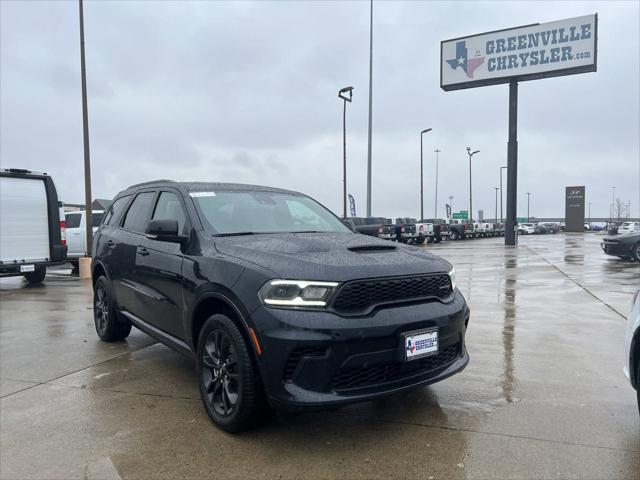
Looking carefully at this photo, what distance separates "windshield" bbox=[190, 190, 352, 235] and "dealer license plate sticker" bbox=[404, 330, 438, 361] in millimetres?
1526

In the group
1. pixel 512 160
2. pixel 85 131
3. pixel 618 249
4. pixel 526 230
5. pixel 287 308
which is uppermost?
pixel 512 160

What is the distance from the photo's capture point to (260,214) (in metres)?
4.29

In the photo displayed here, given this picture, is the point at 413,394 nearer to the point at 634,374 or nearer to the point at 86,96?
the point at 634,374

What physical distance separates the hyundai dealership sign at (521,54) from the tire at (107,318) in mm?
32762

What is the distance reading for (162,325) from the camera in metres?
4.30

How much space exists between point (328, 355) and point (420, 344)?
0.65 meters

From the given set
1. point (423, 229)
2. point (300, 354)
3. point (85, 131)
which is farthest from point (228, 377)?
point (423, 229)

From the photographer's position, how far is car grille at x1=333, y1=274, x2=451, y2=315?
2961mm

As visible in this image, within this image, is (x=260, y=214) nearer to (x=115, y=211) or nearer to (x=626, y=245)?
(x=115, y=211)

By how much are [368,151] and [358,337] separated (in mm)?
23970

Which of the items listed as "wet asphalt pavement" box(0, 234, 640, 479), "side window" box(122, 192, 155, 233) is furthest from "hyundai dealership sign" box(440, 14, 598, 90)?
"side window" box(122, 192, 155, 233)

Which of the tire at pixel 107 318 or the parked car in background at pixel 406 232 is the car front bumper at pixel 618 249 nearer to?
the parked car in background at pixel 406 232

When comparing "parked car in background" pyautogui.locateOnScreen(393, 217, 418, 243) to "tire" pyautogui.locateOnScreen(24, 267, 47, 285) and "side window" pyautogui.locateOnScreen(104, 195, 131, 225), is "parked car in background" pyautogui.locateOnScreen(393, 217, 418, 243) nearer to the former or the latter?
"tire" pyautogui.locateOnScreen(24, 267, 47, 285)

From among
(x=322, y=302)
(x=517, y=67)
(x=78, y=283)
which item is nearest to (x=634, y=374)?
(x=322, y=302)
